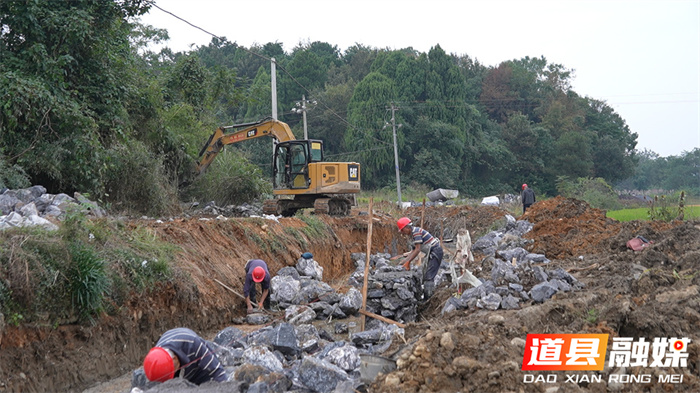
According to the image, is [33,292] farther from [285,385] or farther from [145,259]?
[285,385]

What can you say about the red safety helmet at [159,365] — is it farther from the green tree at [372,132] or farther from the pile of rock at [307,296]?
the green tree at [372,132]

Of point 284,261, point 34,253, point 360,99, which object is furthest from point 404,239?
point 360,99

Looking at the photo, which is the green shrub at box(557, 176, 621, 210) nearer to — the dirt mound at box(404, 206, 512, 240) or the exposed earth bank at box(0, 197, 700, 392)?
the dirt mound at box(404, 206, 512, 240)

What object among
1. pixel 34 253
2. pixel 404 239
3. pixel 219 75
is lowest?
pixel 404 239

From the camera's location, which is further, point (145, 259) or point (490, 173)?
point (490, 173)

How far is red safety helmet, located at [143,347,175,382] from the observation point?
5.27 meters

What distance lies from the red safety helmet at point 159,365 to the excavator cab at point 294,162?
1419 cm

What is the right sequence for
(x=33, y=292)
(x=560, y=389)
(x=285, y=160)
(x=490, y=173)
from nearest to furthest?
1. (x=560, y=389)
2. (x=33, y=292)
3. (x=285, y=160)
4. (x=490, y=173)

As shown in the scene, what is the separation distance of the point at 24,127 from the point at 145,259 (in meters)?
6.69

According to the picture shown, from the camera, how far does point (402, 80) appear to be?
176 feet

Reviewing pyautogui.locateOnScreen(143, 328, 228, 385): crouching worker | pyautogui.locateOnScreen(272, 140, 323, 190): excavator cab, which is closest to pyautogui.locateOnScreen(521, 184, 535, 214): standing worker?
pyautogui.locateOnScreen(272, 140, 323, 190): excavator cab

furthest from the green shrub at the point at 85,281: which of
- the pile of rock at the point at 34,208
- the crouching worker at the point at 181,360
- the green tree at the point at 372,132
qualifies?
the green tree at the point at 372,132

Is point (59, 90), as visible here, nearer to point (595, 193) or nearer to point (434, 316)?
point (434, 316)

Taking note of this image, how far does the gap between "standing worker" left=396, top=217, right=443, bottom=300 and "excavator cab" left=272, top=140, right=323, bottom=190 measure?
817 cm
